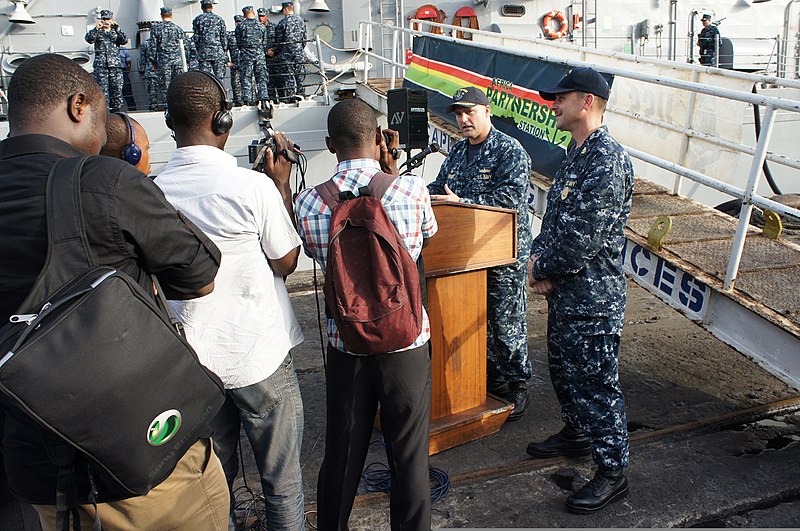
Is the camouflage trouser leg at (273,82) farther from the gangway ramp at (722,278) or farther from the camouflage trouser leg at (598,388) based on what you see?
the camouflage trouser leg at (598,388)

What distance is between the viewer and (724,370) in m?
4.69

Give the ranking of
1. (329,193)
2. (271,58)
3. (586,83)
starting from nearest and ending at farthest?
(329,193)
(586,83)
(271,58)

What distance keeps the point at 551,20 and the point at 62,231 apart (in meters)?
14.2

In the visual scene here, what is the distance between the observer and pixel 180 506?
1.57 meters

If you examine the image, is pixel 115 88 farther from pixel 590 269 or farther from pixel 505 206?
pixel 590 269

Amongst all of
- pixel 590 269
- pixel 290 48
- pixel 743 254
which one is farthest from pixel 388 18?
pixel 590 269

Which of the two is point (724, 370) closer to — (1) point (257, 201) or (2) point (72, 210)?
(1) point (257, 201)

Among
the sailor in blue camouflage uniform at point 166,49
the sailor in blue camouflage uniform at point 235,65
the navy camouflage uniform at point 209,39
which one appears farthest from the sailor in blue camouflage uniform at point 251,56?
the sailor in blue camouflage uniform at point 166,49

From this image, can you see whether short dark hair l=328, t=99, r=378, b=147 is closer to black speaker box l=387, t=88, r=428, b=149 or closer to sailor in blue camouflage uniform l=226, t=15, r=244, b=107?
black speaker box l=387, t=88, r=428, b=149

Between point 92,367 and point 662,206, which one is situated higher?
point 92,367

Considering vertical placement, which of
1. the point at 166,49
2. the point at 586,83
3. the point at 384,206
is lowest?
the point at 384,206

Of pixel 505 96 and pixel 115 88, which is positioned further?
pixel 115 88

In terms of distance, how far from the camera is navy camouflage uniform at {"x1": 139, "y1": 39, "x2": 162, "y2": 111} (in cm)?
1049

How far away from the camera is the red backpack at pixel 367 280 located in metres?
2.22
